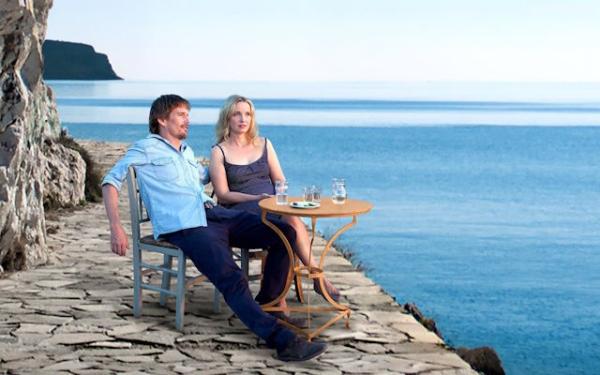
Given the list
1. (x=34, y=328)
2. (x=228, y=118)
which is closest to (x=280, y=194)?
(x=228, y=118)

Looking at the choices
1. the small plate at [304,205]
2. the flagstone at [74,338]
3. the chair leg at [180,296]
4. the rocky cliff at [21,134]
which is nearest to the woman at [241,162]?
the small plate at [304,205]

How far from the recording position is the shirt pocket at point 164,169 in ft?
19.3

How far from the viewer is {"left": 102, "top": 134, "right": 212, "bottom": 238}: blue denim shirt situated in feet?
18.9

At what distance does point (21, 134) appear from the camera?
23.7 feet

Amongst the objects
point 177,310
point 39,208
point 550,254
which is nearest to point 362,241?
point 550,254

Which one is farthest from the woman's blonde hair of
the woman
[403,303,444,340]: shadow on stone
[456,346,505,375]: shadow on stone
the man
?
[456,346,505,375]: shadow on stone

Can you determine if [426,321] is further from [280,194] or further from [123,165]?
[123,165]

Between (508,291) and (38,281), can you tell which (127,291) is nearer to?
(38,281)

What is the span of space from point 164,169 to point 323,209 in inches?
37.2

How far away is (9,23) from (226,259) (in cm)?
261

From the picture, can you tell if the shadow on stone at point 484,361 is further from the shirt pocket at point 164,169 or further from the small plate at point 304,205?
the shirt pocket at point 164,169

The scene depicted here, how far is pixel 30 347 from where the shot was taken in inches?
215

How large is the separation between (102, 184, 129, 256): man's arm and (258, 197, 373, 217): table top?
76cm

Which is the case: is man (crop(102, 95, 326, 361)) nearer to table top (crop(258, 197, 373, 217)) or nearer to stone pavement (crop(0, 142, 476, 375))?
table top (crop(258, 197, 373, 217))
